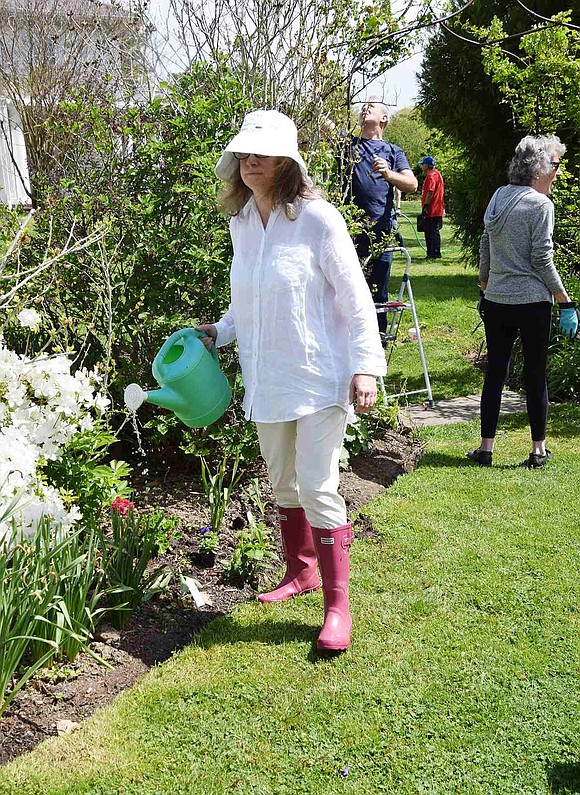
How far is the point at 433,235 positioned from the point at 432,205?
101 cm

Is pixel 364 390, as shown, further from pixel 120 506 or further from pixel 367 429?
pixel 367 429

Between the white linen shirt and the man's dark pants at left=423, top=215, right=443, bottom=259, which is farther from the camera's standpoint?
the man's dark pants at left=423, top=215, right=443, bottom=259

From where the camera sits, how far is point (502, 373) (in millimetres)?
4973

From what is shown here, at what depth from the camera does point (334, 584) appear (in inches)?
119

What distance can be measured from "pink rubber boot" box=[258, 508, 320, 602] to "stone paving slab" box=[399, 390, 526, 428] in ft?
7.76

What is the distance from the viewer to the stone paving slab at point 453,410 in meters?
5.97

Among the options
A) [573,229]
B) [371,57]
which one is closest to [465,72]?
[573,229]

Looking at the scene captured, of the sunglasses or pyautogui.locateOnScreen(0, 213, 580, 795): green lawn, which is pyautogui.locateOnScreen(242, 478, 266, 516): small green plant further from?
the sunglasses

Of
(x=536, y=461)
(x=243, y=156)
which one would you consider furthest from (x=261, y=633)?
(x=536, y=461)

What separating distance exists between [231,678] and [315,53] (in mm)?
3478

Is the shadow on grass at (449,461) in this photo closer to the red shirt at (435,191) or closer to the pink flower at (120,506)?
the pink flower at (120,506)

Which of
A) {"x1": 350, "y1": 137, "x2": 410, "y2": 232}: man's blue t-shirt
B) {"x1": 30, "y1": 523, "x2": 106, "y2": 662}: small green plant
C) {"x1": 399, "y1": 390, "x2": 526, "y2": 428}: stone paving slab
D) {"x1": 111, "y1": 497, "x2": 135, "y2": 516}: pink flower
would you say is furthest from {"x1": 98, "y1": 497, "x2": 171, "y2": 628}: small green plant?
{"x1": 350, "y1": 137, "x2": 410, "y2": 232}: man's blue t-shirt

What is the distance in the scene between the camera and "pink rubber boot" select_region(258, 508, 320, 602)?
10.8 feet

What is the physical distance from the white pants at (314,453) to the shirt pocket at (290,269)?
448mm
